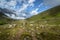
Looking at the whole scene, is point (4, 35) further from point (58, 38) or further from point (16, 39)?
point (58, 38)

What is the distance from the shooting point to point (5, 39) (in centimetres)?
7906

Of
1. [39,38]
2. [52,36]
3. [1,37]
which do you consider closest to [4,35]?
[1,37]

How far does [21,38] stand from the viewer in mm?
80375

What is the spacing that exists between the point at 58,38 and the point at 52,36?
3607 mm

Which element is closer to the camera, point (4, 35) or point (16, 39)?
point (16, 39)

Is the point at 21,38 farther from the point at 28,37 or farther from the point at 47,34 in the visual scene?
the point at 47,34

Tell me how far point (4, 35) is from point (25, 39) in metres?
13.9

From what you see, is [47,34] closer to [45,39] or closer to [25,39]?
[45,39]

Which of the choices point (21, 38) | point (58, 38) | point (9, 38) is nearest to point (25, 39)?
point (21, 38)

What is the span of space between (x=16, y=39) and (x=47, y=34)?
16843 millimetres

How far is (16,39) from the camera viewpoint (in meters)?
79.4

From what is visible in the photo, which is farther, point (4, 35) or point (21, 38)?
point (4, 35)

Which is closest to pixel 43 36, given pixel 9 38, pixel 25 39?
pixel 25 39

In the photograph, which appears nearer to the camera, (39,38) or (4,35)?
(39,38)
